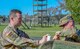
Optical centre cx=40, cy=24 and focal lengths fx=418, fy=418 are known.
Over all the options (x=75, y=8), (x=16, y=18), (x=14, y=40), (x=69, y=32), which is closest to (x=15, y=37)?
(x=14, y=40)

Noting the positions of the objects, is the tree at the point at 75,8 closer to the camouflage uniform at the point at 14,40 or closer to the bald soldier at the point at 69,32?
the bald soldier at the point at 69,32

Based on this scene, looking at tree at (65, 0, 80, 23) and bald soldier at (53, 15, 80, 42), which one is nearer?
bald soldier at (53, 15, 80, 42)

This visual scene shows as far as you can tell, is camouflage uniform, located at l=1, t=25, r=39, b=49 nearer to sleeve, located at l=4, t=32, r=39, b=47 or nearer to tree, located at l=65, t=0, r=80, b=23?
sleeve, located at l=4, t=32, r=39, b=47

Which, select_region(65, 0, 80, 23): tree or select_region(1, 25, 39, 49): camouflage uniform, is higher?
select_region(65, 0, 80, 23): tree

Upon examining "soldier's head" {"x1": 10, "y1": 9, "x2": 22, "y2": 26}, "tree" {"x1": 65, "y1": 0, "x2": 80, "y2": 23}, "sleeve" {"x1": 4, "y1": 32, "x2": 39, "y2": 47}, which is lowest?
"sleeve" {"x1": 4, "y1": 32, "x2": 39, "y2": 47}

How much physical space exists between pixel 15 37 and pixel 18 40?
8cm

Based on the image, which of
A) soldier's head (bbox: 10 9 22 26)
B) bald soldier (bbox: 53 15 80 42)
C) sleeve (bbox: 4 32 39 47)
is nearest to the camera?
sleeve (bbox: 4 32 39 47)

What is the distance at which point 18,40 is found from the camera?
197 inches

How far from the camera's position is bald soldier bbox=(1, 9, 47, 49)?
197 inches

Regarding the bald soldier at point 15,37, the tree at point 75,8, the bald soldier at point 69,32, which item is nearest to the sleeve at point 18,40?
the bald soldier at point 15,37

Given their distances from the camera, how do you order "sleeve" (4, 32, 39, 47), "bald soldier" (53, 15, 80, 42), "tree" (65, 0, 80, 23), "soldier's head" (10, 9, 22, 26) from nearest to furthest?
1. "sleeve" (4, 32, 39, 47)
2. "soldier's head" (10, 9, 22, 26)
3. "bald soldier" (53, 15, 80, 42)
4. "tree" (65, 0, 80, 23)

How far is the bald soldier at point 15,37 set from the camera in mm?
4992

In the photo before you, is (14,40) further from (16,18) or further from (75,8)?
(75,8)

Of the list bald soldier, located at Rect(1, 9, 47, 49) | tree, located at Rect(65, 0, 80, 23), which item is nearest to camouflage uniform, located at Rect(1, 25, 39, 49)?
bald soldier, located at Rect(1, 9, 47, 49)
